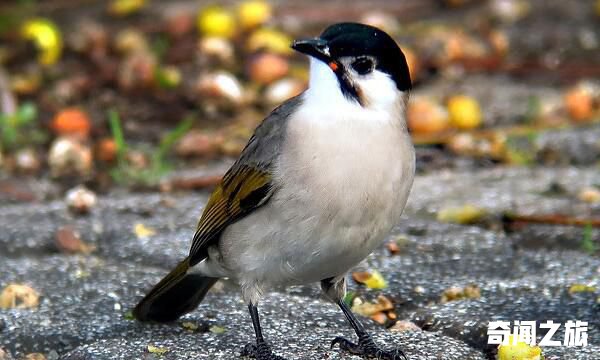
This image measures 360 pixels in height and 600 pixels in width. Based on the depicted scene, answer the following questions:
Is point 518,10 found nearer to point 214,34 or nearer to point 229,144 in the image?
point 214,34

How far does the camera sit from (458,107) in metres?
6.81

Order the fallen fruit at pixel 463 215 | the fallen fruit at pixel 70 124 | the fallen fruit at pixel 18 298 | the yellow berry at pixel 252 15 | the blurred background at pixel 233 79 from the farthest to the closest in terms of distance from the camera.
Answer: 1. the yellow berry at pixel 252 15
2. the fallen fruit at pixel 70 124
3. the blurred background at pixel 233 79
4. the fallen fruit at pixel 463 215
5. the fallen fruit at pixel 18 298

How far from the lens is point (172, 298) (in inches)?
170

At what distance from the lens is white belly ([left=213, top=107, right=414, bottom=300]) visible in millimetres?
3787

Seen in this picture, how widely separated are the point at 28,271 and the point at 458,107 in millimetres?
2918

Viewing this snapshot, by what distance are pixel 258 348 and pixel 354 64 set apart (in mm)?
987

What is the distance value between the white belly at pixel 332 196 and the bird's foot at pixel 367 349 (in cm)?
26

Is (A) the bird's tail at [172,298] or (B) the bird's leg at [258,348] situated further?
(A) the bird's tail at [172,298]

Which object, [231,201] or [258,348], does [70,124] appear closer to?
[231,201]

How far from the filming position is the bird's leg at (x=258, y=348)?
3912 millimetres

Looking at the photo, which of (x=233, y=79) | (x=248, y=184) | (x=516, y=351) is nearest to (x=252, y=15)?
(x=233, y=79)

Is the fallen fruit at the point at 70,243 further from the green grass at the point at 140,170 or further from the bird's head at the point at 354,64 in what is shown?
the bird's head at the point at 354,64

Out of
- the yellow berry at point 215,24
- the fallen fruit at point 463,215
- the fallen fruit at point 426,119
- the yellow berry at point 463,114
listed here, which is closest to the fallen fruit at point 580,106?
the yellow berry at point 463,114

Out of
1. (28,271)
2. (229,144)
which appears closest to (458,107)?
(229,144)
